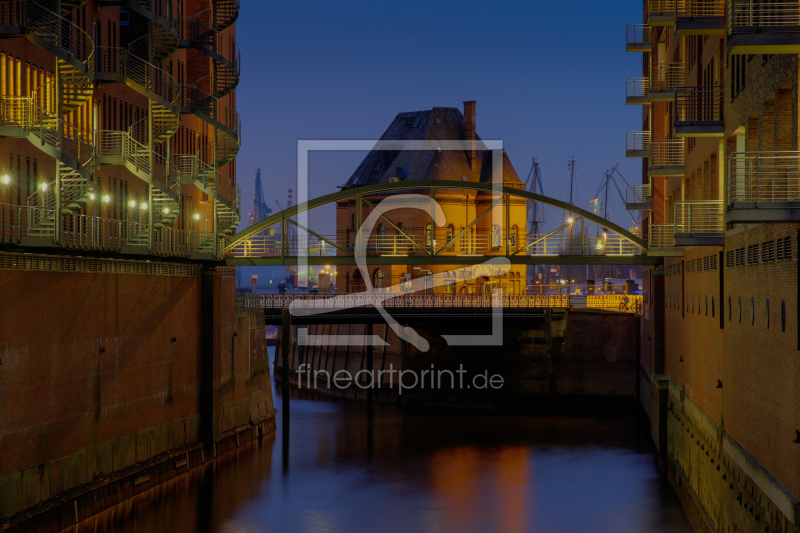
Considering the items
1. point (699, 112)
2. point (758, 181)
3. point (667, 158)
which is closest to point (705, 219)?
point (699, 112)

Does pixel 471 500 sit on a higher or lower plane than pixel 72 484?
lower

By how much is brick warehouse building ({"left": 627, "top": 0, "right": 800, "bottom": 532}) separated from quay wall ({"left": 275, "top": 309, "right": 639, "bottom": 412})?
1127 centimetres

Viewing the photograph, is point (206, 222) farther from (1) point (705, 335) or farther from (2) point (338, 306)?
(1) point (705, 335)

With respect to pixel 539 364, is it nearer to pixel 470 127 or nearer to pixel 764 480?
pixel 470 127

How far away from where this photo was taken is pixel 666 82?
106 ft

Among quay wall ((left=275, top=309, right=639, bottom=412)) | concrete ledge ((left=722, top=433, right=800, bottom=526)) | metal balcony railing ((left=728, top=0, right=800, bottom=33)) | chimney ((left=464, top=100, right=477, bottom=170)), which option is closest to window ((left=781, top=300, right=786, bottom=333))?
concrete ledge ((left=722, top=433, right=800, bottom=526))

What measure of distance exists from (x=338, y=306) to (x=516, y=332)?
9468 mm

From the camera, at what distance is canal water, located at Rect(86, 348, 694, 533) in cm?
2694

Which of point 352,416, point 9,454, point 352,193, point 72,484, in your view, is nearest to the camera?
point 9,454

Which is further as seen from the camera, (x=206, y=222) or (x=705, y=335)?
(x=206, y=222)

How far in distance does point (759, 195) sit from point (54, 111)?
1793cm

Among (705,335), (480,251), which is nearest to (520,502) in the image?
(705,335)

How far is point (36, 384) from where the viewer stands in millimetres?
22188

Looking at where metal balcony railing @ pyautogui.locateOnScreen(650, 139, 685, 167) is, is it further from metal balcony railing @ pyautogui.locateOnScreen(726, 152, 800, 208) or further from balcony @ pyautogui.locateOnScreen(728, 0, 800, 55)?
balcony @ pyautogui.locateOnScreen(728, 0, 800, 55)
